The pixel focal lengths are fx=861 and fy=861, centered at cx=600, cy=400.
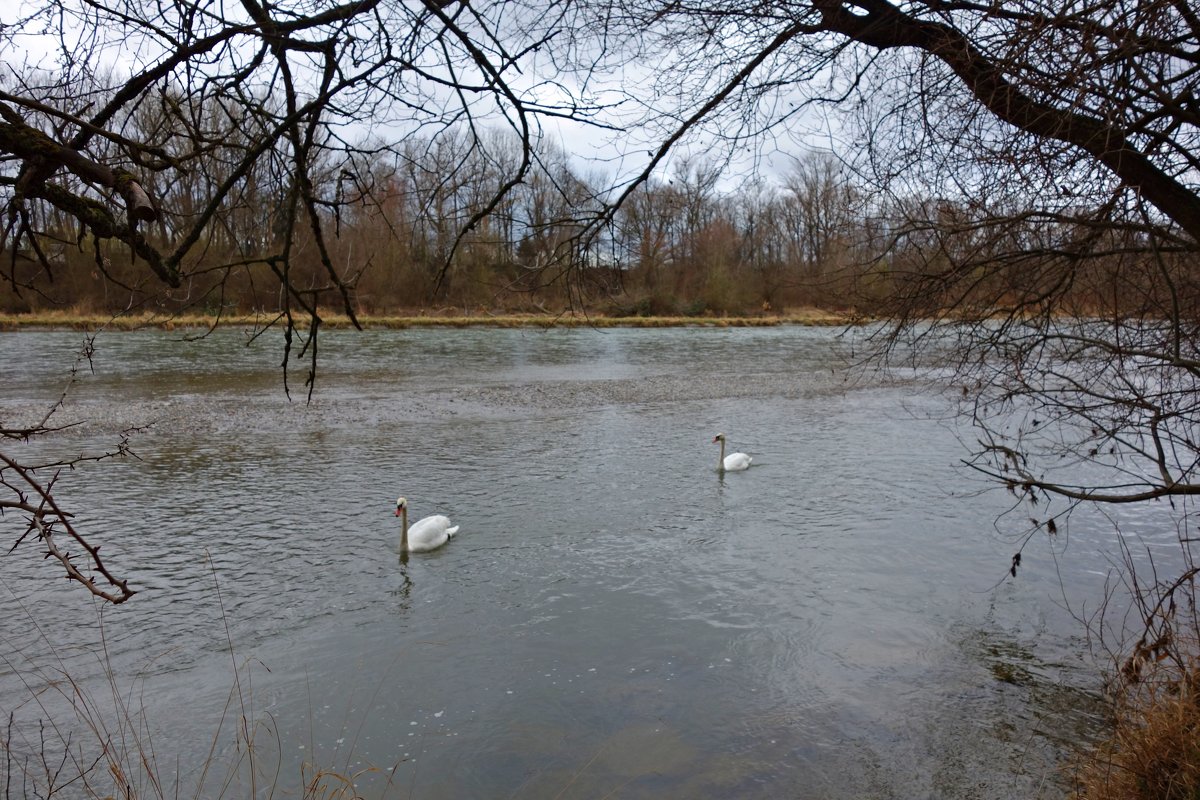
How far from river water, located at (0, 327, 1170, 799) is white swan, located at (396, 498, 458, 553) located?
0.14 m

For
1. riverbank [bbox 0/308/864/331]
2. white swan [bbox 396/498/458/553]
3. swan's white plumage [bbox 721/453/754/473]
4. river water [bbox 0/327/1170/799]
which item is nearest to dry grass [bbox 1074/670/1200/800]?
river water [bbox 0/327/1170/799]

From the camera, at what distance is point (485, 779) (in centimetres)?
474

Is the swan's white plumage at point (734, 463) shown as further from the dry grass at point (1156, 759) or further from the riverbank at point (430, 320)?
the riverbank at point (430, 320)

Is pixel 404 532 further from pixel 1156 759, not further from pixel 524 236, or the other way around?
pixel 1156 759

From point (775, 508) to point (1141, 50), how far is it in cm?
714

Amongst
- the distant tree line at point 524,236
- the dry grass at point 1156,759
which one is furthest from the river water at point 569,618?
the distant tree line at point 524,236

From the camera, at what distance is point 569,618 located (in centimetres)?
677

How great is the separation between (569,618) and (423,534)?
2.18m

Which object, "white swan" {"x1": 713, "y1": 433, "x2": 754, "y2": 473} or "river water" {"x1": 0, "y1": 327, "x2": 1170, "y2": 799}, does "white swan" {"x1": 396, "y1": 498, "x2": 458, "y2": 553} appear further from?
"white swan" {"x1": 713, "y1": 433, "x2": 754, "y2": 473}

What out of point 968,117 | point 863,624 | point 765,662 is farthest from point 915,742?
point 968,117

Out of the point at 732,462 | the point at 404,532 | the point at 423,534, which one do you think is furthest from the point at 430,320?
the point at 423,534

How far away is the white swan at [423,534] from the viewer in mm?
8281

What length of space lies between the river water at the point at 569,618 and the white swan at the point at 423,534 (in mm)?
142

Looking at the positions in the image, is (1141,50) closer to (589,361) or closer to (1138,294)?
(1138,294)
